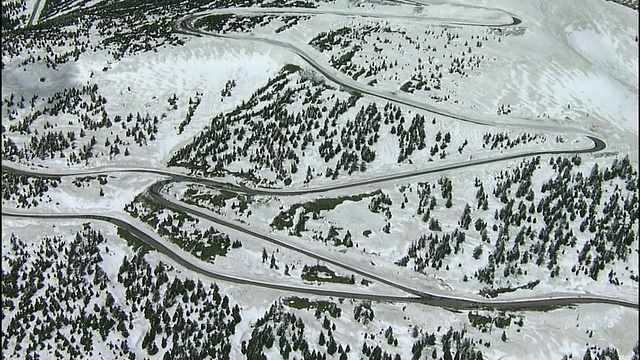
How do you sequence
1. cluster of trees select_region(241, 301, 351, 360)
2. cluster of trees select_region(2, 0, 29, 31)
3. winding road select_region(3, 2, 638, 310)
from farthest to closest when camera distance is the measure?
cluster of trees select_region(2, 0, 29, 31) → winding road select_region(3, 2, 638, 310) → cluster of trees select_region(241, 301, 351, 360)

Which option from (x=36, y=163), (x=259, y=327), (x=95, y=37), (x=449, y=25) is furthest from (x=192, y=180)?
(x=449, y=25)

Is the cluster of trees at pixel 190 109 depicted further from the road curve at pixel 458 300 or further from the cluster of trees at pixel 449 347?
the cluster of trees at pixel 449 347

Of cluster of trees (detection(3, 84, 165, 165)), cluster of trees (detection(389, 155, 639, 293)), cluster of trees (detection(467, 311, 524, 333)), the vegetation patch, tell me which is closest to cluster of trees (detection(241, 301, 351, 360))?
the vegetation patch

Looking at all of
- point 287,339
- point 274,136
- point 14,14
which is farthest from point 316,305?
point 14,14

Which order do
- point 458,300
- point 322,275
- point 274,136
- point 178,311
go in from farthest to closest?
point 274,136 < point 322,275 < point 458,300 < point 178,311

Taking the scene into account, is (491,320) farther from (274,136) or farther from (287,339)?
(274,136)

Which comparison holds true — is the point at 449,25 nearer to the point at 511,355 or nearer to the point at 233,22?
the point at 233,22

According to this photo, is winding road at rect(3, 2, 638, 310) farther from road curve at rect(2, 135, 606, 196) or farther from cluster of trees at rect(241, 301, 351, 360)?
cluster of trees at rect(241, 301, 351, 360)

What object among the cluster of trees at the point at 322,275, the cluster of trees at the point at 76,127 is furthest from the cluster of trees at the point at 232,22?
the cluster of trees at the point at 322,275

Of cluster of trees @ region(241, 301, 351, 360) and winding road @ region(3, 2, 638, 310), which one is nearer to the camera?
cluster of trees @ region(241, 301, 351, 360)

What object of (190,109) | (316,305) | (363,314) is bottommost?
(316,305)

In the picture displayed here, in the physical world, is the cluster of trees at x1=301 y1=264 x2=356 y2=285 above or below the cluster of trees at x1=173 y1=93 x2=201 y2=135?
below
